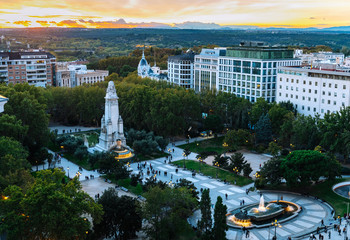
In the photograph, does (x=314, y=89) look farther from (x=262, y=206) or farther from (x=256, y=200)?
(x=262, y=206)

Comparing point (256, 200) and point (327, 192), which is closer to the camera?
point (256, 200)

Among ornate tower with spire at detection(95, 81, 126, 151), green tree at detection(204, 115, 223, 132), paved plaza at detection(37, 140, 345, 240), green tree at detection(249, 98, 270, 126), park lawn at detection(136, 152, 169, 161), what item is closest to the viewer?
paved plaza at detection(37, 140, 345, 240)

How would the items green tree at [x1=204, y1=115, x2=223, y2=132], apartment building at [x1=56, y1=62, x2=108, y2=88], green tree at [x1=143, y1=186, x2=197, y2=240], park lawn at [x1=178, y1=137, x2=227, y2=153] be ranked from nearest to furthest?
green tree at [x1=143, y1=186, x2=197, y2=240] < park lawn at [x1=178, y1=137, x2=227, y2=153] < green tree at [x1=204, y1=115, x2=223, y2=132] < apartment building at [x1=56, y1=62, x2=108, y2=88]

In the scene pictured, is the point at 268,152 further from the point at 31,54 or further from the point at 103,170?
the point at 31,54

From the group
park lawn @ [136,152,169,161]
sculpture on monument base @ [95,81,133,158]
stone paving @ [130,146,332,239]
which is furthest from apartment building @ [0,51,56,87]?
stone paving @ [130,146,332,239]

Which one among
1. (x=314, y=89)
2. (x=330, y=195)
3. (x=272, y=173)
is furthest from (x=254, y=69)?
(x=330, y=195)

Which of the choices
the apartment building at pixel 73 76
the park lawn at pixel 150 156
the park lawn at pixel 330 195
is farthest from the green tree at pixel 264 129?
the apartment building at pixel 73 76

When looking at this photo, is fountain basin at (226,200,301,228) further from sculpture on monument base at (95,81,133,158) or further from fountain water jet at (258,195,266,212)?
sculpture on monument base at (95,81,133,158)
